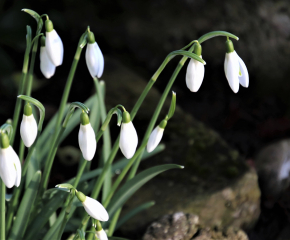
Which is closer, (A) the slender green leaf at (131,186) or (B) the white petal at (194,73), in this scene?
(B) the white petal at (194,73)

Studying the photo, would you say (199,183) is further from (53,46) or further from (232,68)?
(53,46)

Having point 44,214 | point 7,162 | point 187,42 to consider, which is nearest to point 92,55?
point 7,162

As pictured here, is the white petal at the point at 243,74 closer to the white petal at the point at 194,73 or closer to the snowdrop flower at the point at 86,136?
the white petal at the point at 194,73

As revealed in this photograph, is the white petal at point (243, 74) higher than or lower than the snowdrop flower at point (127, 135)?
higher

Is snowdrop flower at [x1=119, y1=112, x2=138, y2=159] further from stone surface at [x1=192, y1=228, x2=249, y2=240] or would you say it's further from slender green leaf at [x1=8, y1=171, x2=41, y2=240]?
stone surface at [x1=192, y1=228, x2=249, y2=240]

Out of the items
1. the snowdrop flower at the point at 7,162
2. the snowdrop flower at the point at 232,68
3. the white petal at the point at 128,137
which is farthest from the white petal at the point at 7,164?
the snowdrop flower at the point at 232,68

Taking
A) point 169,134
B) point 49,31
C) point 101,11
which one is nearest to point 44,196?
point 49,31
